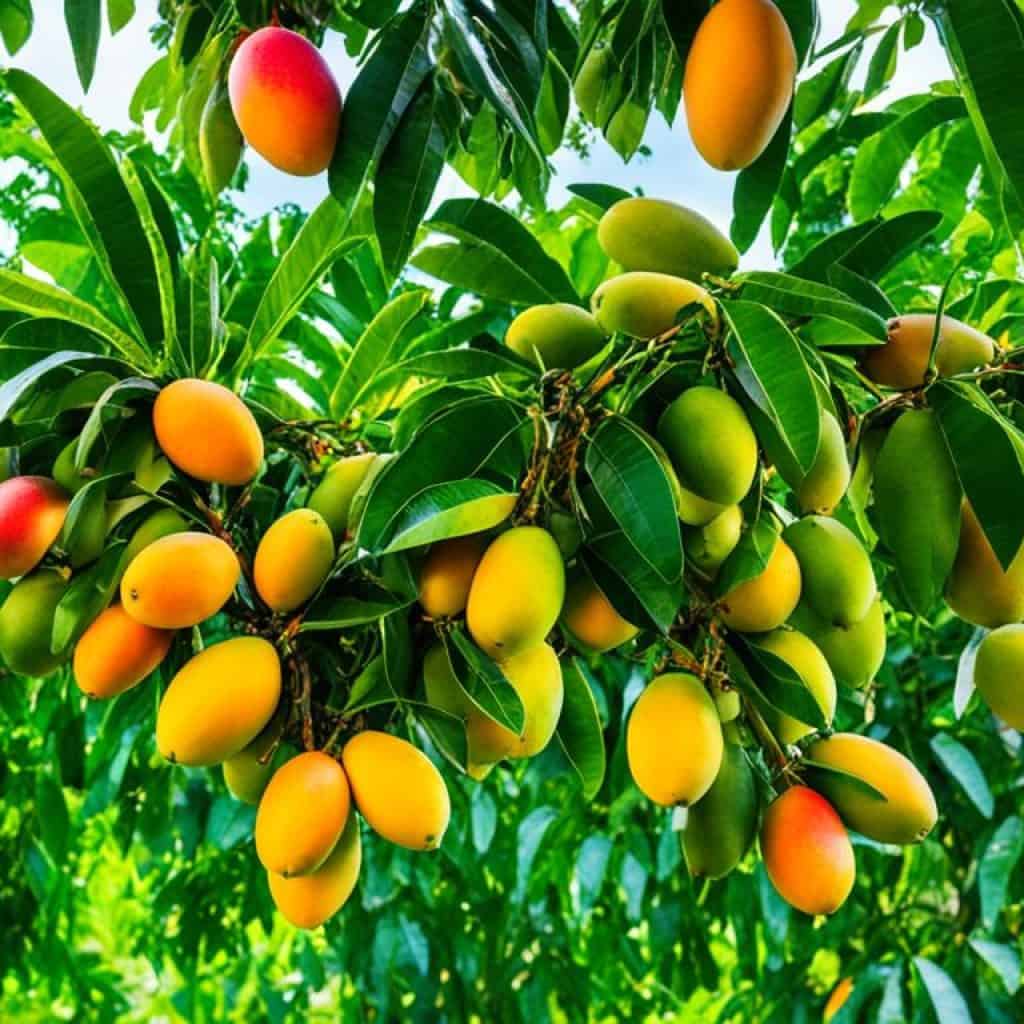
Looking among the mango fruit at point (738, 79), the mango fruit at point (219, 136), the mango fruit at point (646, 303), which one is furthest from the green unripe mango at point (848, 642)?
the mango fruit at point (219, 136)

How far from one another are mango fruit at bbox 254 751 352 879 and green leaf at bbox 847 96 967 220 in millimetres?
796

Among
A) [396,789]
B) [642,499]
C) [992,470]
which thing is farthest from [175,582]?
[992,470]

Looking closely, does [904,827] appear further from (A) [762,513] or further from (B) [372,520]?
(B) [372,520]

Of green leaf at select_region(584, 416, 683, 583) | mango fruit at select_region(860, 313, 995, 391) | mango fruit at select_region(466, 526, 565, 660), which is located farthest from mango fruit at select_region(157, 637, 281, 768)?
mango fruit at select_region(860, 313, 995, 391)

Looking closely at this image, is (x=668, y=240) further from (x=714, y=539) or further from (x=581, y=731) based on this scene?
(x=581, y=731)

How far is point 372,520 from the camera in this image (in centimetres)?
73

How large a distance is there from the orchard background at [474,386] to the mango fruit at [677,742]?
0.26 feet

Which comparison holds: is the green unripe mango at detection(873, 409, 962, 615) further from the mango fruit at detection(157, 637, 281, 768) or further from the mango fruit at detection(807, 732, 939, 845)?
the mango fruit at detection(157, 637, 281, 768)

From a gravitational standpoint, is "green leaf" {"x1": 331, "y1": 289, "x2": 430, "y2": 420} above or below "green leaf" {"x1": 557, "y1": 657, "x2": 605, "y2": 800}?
above

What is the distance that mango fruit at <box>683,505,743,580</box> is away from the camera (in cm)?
77

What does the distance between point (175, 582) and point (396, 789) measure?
0.20 meters

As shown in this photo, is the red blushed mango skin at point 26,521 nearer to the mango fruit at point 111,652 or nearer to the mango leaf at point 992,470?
the mango fruit at point 111,652

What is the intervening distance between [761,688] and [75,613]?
459 millimetres

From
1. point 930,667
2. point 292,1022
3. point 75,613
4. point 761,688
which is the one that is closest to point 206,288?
point 75,613
